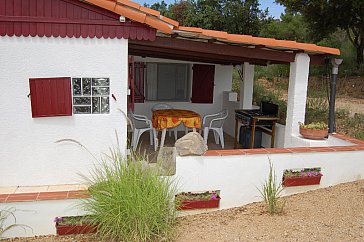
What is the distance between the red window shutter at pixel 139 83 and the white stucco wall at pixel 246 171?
Result: 5388mm

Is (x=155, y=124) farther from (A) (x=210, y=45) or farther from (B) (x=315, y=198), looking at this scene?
(B) (x=315, y=198)

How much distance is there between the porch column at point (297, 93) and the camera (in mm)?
6984

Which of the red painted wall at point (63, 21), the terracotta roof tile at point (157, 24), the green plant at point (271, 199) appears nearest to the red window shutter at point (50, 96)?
the red painted wall at point (63, 21)

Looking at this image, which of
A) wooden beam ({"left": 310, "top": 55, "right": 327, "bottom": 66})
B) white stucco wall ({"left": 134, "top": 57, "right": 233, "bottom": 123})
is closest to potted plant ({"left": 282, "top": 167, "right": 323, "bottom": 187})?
wooden beam ({"left": 310, "top": 55, "right": 327, "bottom": 66})

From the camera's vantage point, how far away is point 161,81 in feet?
35.4

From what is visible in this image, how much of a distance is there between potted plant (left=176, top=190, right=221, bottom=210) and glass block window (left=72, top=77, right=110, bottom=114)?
185 cm

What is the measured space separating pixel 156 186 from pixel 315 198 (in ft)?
9.39

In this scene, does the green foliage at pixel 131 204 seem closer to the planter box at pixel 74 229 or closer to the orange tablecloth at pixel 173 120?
the planter box at pixel 74 229

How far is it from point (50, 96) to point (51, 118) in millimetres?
348

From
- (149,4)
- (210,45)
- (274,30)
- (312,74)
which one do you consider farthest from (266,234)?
(149,4)

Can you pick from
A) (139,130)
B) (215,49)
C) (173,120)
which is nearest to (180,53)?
(173,120)

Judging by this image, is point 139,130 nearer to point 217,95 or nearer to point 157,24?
point 157,24

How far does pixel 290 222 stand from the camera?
15.6 feet

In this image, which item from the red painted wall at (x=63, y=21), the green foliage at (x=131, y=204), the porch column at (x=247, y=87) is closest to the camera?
the green foliage at (x=131, y=204)
